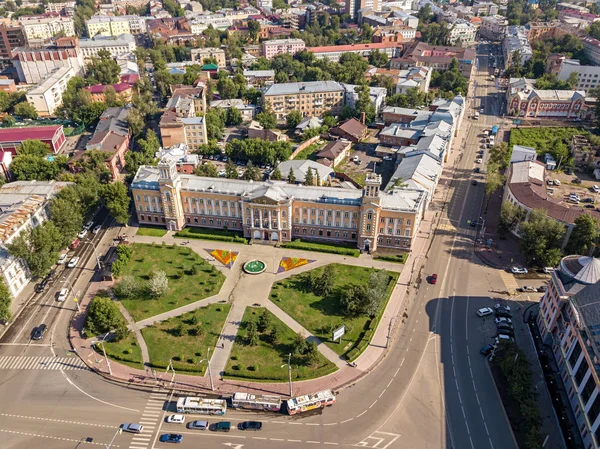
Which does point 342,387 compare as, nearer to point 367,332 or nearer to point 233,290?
point 367,332

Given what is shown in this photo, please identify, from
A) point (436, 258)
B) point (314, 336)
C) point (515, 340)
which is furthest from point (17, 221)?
point (515, 340)

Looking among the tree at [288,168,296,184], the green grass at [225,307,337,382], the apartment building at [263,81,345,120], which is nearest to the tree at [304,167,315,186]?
the tree at [288,168,296,184]

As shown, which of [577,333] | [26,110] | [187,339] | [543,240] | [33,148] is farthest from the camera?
[26,110]

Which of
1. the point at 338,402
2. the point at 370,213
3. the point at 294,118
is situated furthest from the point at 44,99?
the point at 338,402

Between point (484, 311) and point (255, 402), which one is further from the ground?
point (255, 402)

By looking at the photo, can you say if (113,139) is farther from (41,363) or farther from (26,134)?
(41,363)

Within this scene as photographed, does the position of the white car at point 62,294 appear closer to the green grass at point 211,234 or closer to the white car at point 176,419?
the green grass at point 211,234

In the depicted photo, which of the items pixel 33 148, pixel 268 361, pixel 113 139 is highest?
pixel 33 148
